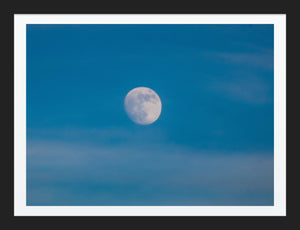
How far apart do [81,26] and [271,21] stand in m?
4.55

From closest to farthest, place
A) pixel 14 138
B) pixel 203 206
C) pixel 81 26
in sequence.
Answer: pixel 14 138 → pixel 203 206 → pixel 81 26

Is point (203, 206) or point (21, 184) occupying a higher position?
point (21, 184)

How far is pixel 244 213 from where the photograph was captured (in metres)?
8.78

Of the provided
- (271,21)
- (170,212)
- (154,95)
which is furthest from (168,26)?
(170,212)

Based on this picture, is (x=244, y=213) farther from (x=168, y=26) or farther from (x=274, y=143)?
(x=168, y=26)

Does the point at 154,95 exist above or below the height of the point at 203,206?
above

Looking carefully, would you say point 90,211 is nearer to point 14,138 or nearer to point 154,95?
point 14,138

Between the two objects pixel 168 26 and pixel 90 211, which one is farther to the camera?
pixel 168 26

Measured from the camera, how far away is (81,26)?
10266 mm

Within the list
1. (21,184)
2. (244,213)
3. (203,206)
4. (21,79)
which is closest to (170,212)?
(203,206)

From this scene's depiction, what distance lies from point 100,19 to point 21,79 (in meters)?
2.06

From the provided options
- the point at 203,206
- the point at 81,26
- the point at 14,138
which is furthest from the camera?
the point at 81,26

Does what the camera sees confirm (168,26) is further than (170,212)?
Yes

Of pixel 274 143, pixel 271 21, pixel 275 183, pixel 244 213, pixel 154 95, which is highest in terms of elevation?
pixel 271 21
